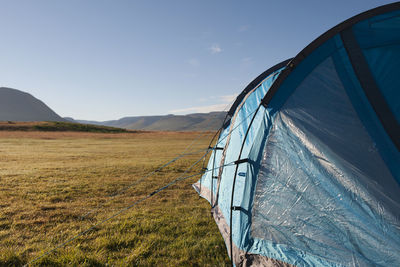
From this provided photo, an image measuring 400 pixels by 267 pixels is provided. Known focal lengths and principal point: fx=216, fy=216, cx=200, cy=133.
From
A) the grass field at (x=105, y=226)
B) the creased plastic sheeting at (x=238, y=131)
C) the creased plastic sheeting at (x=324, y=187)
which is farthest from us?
the creased plastic sheeting at (x=238, y=131)

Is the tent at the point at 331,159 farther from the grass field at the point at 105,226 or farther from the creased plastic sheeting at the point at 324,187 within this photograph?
the grass field at the point at 105,226

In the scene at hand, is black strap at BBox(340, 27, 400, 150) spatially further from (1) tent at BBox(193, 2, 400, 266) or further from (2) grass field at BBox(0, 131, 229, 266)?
(2) grass field at BBox(0, 131, 229, 266)

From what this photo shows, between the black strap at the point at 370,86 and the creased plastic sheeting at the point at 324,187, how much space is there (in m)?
0.23

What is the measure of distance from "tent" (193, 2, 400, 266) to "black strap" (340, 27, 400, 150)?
0.03 ft

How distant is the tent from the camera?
8.78ft

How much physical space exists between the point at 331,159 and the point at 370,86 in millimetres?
1081

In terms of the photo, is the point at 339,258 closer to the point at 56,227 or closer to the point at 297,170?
the point at 297,170

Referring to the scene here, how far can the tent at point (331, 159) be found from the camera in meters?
2.68

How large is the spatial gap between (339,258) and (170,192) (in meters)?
6.06

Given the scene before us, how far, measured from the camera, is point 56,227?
16.0ft

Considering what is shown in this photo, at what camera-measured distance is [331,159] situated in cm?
300

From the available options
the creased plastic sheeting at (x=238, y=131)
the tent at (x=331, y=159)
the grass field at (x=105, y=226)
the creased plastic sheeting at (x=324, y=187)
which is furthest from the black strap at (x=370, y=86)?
the grass field at (x=105, y=226)

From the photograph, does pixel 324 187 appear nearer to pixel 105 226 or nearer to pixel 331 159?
pixel 331 159

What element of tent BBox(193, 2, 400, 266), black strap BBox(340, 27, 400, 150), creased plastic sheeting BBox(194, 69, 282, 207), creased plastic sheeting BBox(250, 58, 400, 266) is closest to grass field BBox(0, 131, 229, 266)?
creased plastic sheeting BBox(194, 69, 282, 207)
